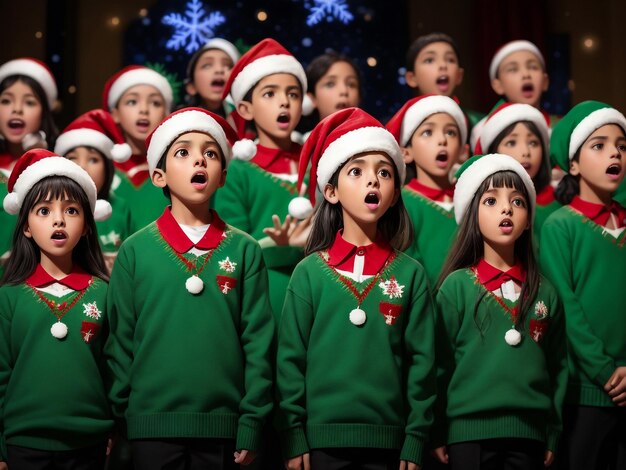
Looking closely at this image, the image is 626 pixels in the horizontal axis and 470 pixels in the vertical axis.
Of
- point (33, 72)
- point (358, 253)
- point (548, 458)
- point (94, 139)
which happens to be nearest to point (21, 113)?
point (33, 72)

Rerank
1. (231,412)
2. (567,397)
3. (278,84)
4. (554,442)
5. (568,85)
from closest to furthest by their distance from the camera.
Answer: (231,412) → (554,442) → (567,397) → (278,84) → (568,85)

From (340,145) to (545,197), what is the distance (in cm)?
129

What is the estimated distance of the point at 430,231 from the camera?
388 centimetres

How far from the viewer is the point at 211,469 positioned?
3.06m

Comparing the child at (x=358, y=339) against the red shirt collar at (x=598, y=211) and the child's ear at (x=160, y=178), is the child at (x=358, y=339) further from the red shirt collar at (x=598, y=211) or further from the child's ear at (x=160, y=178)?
the red shirt collar at (x=598, y=211)

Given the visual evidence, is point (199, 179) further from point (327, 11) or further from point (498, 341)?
point (327, 11)

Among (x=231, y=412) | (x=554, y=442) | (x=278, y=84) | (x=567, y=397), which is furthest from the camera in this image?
(x=278, y=84)

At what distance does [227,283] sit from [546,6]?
332cm

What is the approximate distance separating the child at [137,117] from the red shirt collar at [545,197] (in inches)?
59.9

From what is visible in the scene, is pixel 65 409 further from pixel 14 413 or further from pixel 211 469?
pixel 211 469

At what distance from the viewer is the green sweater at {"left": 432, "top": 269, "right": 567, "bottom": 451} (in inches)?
126

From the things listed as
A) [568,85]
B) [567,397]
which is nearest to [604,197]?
[567,397]

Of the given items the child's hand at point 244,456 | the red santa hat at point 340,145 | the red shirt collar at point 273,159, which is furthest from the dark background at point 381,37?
the child's hand at point 244,456

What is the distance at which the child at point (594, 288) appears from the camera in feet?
11.7
